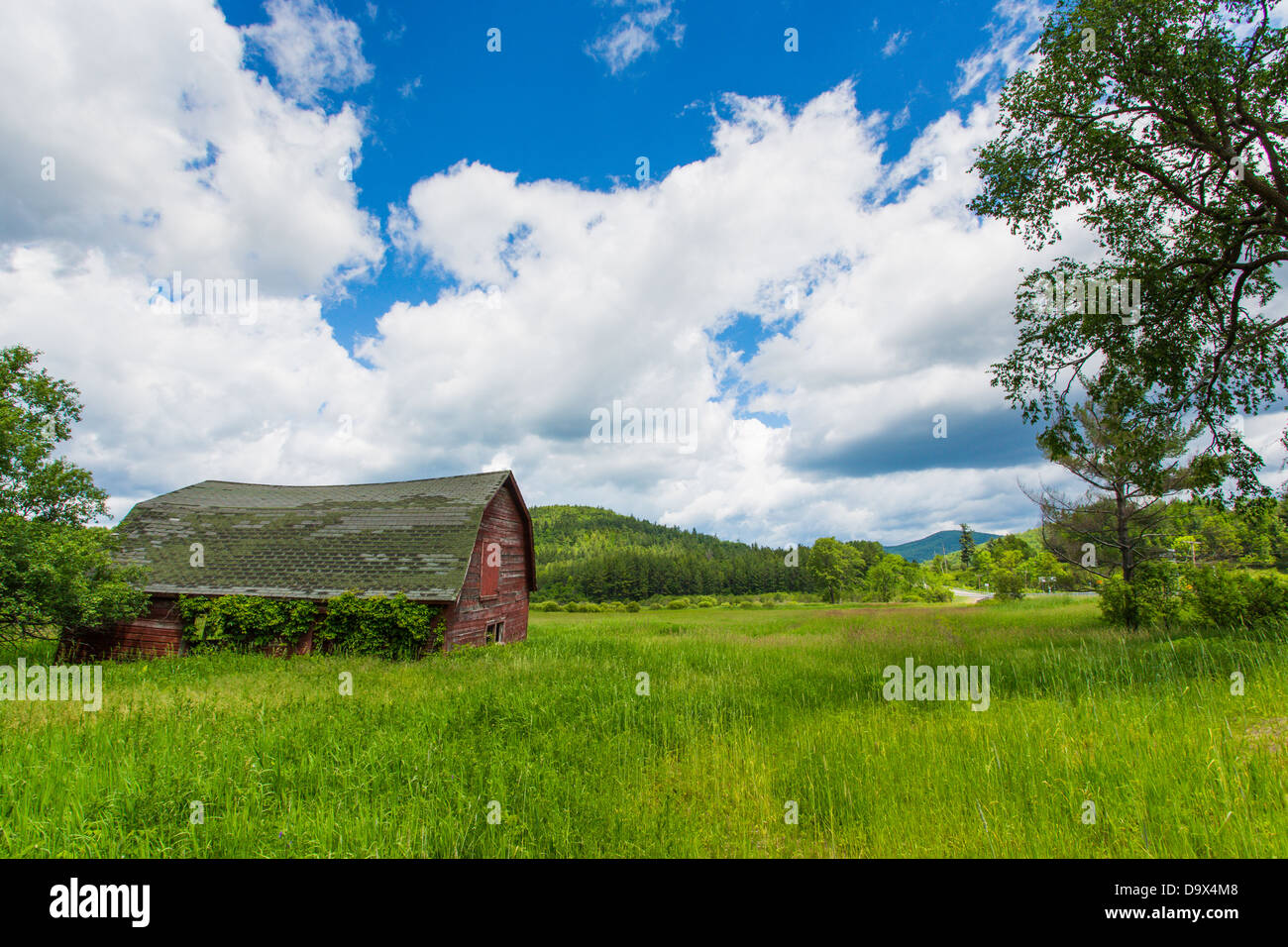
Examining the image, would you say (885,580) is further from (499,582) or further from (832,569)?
(499,582)

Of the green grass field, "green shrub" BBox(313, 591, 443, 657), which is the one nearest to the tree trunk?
the green grass field

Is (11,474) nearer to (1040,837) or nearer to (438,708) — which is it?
(438,708)

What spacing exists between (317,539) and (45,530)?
7.92m

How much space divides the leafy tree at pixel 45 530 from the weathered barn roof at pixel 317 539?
305 centimetres

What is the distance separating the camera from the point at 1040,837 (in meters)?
4.07

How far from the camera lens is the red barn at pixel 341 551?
18953 mm

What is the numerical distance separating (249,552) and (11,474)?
24.1 ft

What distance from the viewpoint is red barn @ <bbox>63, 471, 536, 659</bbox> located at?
62.2 ft

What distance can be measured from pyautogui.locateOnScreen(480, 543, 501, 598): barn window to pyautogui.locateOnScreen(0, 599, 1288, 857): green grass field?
10561mm

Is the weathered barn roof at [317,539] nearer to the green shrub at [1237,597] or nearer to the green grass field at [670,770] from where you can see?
the green grass field at [670,770]

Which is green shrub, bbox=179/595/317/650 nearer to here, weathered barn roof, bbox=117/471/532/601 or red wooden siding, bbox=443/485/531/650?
weathered barn roof, bbox=117/471/532/601
